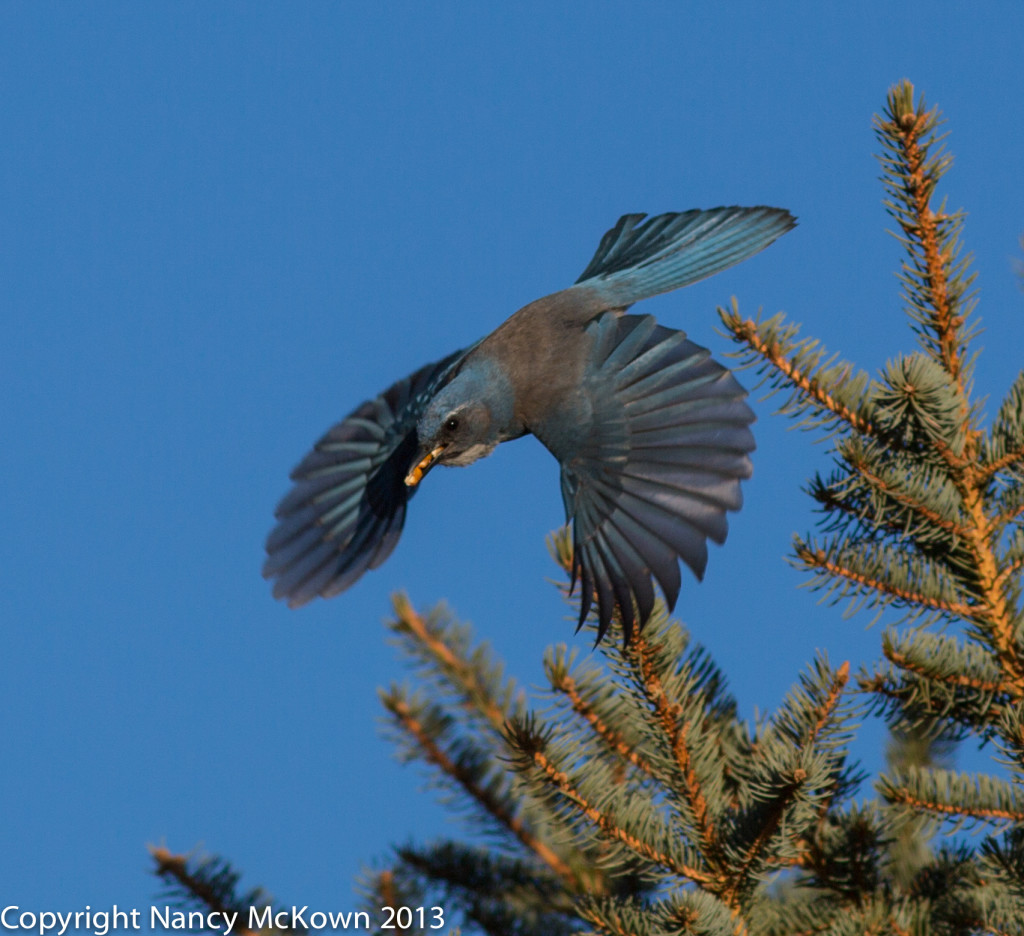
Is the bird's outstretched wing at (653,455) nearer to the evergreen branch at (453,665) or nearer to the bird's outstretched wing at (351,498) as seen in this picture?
the evergreen branch at (453,665)

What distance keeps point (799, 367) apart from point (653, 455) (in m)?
0.98

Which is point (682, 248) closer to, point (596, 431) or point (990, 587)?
point (596, 431)

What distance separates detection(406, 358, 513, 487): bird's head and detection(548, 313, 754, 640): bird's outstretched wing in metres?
0.42

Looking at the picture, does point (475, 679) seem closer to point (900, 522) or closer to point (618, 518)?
point (618, 518)

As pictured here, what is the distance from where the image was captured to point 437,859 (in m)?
3.35

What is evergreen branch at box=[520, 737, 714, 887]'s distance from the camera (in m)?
2.72

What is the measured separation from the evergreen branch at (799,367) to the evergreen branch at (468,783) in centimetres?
136

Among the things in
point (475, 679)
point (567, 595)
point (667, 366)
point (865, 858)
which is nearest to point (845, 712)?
point (865, 858)

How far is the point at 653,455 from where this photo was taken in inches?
153

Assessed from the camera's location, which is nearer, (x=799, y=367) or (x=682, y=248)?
(x=799, y=367)

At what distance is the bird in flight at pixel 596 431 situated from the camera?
359 cm

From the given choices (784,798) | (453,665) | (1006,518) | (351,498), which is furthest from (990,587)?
(351,498)

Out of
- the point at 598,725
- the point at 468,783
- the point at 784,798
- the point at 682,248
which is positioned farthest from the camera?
the point at 682,248

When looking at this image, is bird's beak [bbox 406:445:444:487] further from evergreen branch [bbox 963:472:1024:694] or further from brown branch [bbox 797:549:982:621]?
evergreen branch [bbox 963:472:1024:694]
